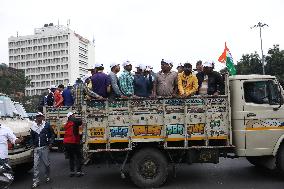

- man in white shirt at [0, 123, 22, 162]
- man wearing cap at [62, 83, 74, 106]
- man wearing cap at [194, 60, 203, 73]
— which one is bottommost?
man in white shirt at [0, 123, 22, 162]

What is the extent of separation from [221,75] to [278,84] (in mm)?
1261

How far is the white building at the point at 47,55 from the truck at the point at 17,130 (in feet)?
486

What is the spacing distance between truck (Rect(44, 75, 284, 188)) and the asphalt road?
576 mm

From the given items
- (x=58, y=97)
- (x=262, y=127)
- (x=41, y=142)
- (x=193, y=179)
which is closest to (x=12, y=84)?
(x=58, y=97)

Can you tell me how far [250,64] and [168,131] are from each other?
140ft

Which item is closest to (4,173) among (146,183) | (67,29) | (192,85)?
(146,183)

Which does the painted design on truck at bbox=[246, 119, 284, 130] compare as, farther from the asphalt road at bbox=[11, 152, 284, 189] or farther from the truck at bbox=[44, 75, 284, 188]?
the asphalt road at bbox=[11, 152, 284, 189]

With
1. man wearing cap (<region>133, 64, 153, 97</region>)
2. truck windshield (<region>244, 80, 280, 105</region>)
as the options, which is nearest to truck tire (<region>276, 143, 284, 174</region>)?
truck windshield (<region>244, 80, 280, 105</region>)

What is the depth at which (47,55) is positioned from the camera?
160m

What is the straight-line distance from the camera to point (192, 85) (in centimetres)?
870

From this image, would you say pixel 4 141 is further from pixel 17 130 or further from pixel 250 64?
pixel 250 64

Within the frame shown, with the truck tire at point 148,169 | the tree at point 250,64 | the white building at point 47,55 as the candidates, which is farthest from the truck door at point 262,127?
the white building at point 47,55

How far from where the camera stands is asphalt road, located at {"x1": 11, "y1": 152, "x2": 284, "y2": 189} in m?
8.52

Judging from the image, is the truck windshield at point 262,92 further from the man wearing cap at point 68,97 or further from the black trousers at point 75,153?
the man wearing cap at point 68,97
